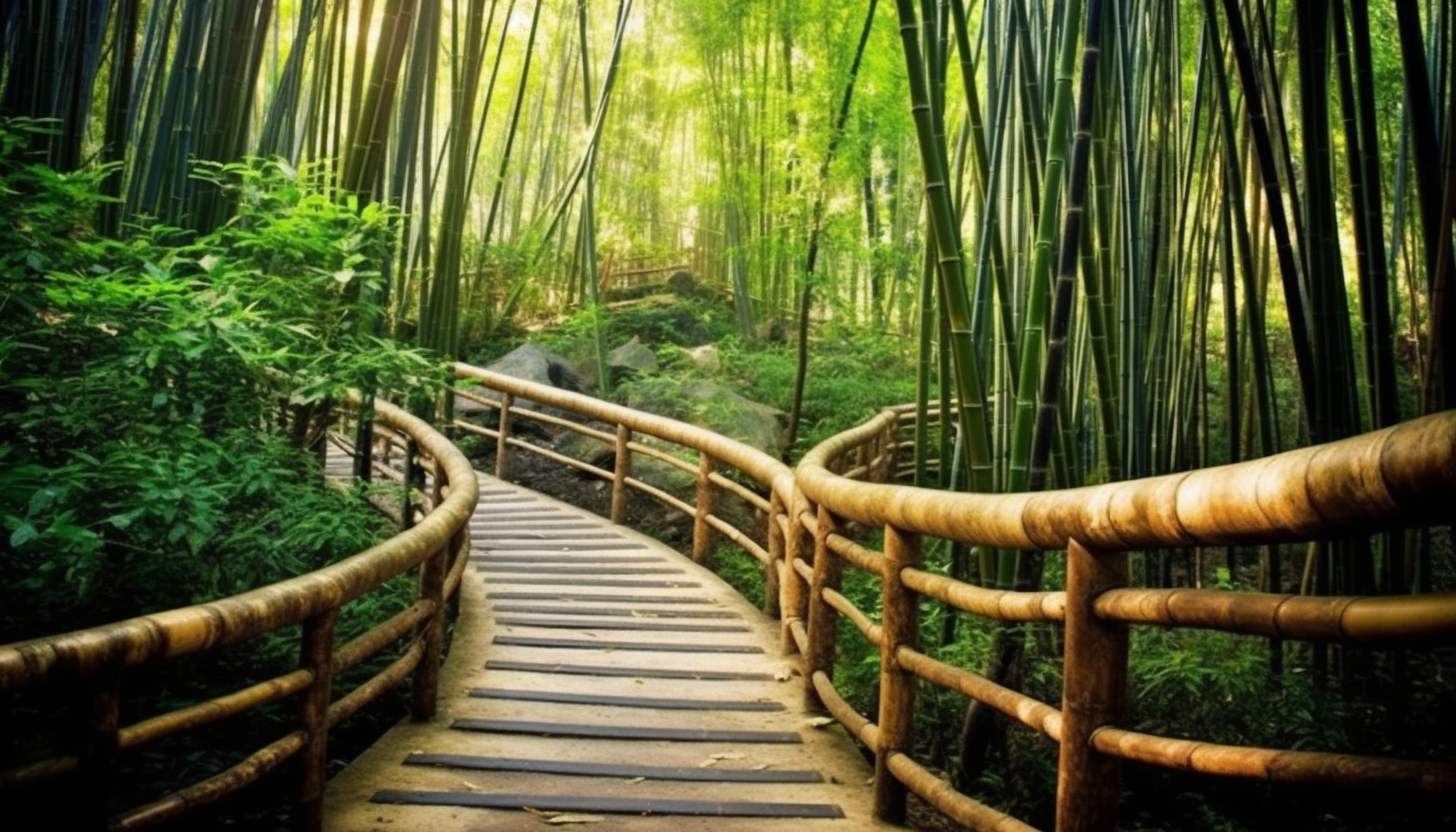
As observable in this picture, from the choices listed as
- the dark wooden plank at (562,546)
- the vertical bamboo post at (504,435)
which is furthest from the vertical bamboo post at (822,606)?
the vertical bamboo post at (504,435)

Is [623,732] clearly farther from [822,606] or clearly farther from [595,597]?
[595,597]

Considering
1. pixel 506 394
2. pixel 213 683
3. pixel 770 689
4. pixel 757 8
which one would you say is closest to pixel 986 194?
pixel 770 689

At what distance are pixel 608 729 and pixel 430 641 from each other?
0.52 m

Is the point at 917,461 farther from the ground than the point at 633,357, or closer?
closer

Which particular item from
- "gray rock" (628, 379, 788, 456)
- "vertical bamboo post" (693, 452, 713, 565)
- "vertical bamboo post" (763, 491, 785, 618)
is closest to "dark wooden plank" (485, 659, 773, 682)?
"vertical bamboo post" (763, 491, 785, 618)

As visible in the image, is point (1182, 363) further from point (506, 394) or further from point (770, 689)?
point (506, 394)

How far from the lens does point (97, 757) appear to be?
4.35ft

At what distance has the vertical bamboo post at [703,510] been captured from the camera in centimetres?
465

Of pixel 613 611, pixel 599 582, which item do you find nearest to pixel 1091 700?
pixel 613 611

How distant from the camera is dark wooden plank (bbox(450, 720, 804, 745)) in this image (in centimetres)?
253

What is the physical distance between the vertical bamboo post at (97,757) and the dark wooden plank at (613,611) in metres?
2.38

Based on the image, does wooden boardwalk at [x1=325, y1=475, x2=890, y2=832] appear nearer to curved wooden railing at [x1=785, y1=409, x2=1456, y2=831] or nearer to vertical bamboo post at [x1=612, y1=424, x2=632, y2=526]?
curved wooden railing at [x1=785, y1=409, x2=1456, y2=831]

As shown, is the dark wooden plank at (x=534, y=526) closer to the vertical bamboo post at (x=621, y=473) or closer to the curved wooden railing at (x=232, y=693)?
the vertical bamboo post at (x=621, y=473)

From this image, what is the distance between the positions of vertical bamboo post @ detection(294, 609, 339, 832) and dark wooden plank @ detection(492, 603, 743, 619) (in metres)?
1.79
